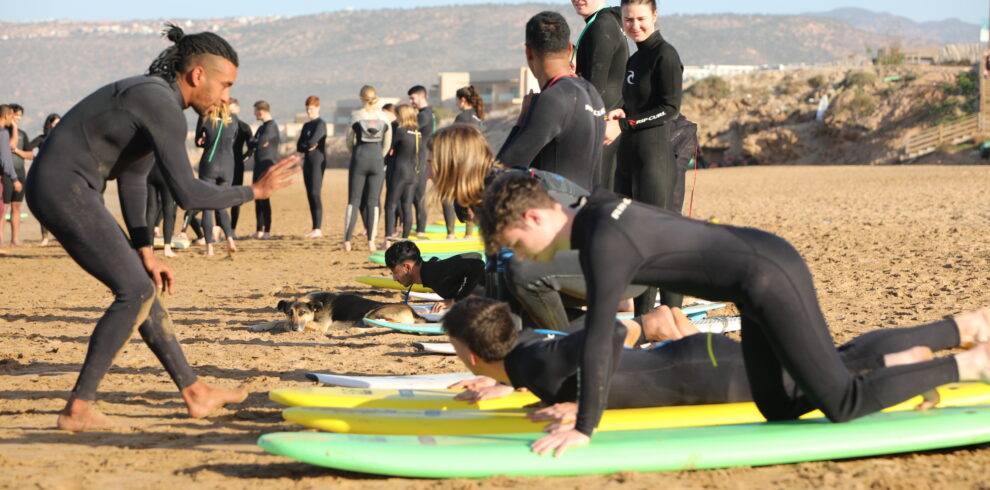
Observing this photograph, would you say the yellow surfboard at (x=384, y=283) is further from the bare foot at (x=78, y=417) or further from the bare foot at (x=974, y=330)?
the bare foot at (x=974, y=330)

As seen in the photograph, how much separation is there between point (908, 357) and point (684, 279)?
108 cm

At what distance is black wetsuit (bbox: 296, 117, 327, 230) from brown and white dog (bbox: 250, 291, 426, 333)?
6289 mm

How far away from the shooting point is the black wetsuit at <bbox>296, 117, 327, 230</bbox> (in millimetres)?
14188

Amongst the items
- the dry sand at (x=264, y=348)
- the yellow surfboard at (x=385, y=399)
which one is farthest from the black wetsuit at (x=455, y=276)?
the yellow surfboard at (x=385, y=399)

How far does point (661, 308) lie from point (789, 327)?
5.73 feet

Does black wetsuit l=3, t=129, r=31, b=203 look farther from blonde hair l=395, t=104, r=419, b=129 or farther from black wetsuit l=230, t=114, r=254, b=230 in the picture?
blonde hair l=395, t=104, r=419, b=129

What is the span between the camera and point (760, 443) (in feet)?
13.1

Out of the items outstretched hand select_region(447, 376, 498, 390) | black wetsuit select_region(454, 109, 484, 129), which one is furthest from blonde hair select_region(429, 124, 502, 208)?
black wetsuit select_region(454, 109, 484, 129)

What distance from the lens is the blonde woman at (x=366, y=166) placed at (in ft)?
43.0

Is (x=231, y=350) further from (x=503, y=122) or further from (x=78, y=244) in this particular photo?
(x=503, y=122)

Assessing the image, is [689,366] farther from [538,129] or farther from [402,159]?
[402,159]

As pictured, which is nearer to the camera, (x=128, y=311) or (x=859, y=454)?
(x=859, y=454)

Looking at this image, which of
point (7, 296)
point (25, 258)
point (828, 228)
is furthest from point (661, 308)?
point (25, 258)

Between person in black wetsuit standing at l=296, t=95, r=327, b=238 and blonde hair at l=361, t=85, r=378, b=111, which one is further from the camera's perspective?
person in black wetsuit standing at l=296, t=95, r=327, b=238
